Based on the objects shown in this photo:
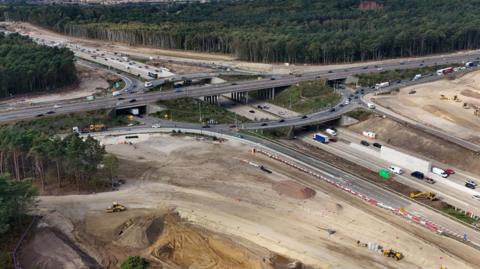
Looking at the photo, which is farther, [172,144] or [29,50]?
[29,50]

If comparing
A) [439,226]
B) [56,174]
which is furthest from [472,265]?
[56,174]

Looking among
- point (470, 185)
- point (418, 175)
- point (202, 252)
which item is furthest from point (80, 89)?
point (470, 185)

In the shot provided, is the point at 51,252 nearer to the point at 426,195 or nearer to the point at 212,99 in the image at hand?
the point at 426,195

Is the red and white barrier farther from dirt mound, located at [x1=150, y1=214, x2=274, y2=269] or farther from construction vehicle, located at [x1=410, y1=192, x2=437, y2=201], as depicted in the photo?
dirt mound, located at [x1=150, y1=214, x2=274, y2=269]

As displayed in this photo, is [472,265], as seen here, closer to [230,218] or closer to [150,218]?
[230,218]

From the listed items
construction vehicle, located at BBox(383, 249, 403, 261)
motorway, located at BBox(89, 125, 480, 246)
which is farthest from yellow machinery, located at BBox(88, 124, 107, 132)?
construction vehicle, located at BBox(383, 249, 403, 261)

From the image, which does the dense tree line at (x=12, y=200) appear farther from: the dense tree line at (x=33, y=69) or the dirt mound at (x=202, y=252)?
the dense tree line at (x=33, y=69)
